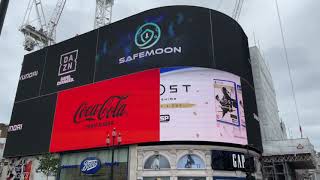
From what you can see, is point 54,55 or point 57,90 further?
point 54,55

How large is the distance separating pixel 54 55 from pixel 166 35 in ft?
69.1

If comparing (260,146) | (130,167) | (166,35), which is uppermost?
(166,35)

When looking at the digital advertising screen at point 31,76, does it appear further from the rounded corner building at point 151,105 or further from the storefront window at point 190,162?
the storefront window at point 190,162

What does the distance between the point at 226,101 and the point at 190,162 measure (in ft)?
28.4

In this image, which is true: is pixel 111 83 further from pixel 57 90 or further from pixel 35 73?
pixel 35 73

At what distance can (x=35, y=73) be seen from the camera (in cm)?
5475

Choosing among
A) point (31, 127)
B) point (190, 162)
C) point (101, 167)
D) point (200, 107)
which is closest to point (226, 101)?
point (200, 107)

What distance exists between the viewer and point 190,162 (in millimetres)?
36562

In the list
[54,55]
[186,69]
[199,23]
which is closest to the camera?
[186,69]

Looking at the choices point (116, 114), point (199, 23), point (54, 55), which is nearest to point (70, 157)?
point (116, 114)

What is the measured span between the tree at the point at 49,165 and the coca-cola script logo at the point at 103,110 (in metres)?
5.84

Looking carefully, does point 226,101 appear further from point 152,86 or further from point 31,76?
point 31,76

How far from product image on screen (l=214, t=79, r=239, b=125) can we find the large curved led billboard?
12 cm

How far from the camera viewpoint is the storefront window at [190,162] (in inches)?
1428
